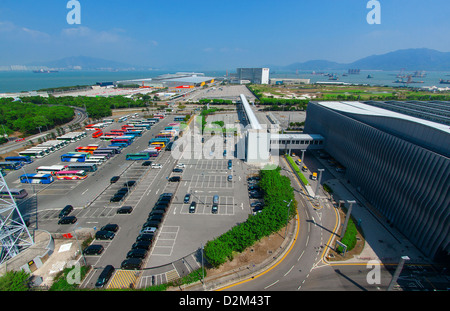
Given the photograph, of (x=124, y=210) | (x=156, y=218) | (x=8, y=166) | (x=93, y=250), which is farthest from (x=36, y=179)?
(x=156, y=218)

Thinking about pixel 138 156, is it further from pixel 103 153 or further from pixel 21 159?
pixel 21 159

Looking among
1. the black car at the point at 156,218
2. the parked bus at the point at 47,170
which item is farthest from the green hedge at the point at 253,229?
the parked bus at the point at 47,170

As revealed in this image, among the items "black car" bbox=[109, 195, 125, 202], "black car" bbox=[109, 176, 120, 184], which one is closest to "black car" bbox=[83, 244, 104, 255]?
"black car" bbox=[109, 195, 125, 202]

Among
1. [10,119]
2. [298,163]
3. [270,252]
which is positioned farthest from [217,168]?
[10,119]

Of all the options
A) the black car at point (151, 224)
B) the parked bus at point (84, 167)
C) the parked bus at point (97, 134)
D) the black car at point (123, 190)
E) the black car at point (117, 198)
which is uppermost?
the parked bus at point (97, 134)

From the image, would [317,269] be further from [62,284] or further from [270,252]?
[62,284]

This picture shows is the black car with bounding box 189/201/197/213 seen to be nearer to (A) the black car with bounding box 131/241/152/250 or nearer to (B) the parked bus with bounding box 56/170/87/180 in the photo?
(A) the black car with bounding box 131/241/152/250

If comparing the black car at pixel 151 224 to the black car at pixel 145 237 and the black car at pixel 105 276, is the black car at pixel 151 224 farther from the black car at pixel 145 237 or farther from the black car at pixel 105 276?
the black car at pixel 105 276
